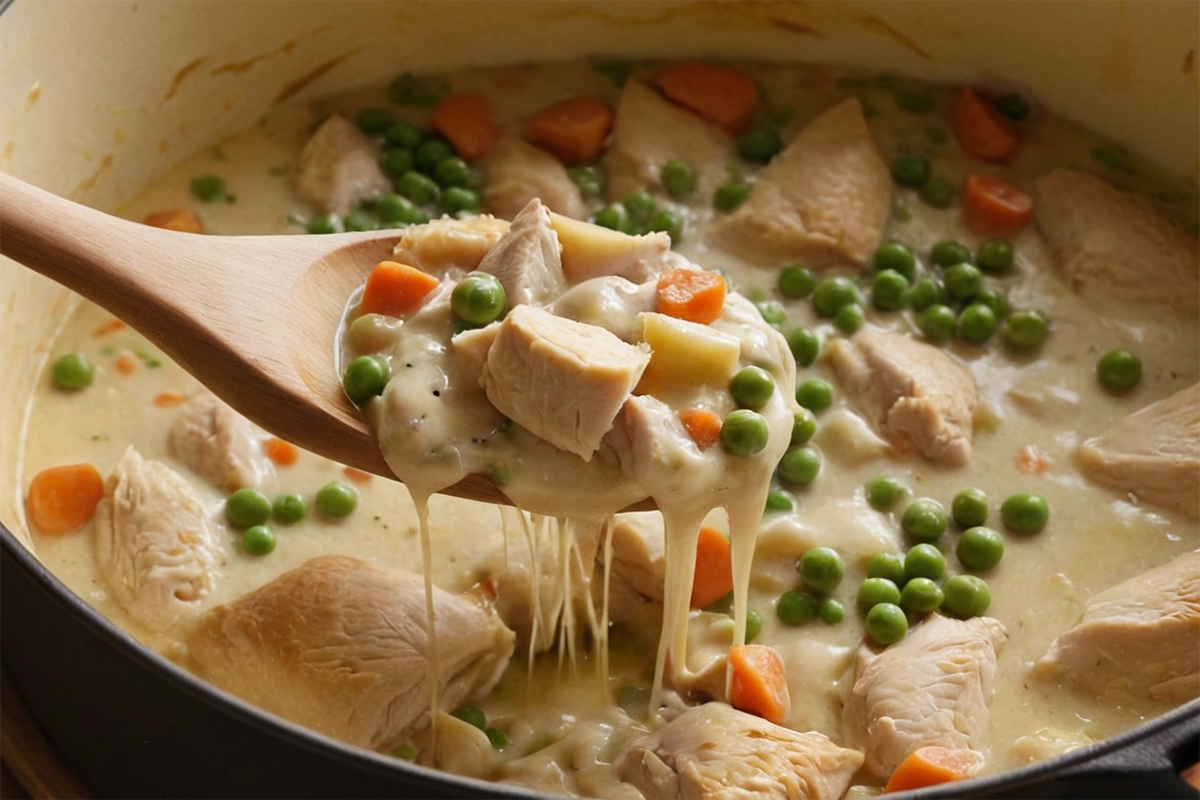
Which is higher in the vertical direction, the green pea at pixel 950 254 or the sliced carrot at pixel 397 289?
the sliced carrot at pixel 397 289

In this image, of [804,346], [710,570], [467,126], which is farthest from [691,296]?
[467,126]

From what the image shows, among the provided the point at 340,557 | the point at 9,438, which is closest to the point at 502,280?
the point at 340,557

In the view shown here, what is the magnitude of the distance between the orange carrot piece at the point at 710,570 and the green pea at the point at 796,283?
86 centimetres

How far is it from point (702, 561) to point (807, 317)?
890 mm

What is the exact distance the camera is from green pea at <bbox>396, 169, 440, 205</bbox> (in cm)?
396

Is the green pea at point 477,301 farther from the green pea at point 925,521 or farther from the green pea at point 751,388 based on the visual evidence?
the green pea at point 925,521

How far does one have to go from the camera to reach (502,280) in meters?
2.74

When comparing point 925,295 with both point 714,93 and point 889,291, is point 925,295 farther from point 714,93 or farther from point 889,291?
point 714,93

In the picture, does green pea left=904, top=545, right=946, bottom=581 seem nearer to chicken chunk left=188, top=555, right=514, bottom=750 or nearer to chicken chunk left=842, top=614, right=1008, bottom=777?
chicken chunk left=842, top=614, right=1008, bottom=777

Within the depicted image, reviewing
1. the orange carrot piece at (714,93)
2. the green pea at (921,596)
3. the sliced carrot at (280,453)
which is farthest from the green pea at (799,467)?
the orange carrot piece at (714,93)

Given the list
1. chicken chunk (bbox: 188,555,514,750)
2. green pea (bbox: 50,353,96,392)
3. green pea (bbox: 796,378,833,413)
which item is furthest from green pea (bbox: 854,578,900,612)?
A: green pea (bbox: 50,353,96,392)

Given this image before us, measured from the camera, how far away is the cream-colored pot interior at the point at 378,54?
3430 millimetres

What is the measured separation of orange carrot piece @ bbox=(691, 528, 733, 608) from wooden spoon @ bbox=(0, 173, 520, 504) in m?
0.73

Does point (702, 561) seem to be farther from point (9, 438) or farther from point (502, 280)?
point (9, 438)
